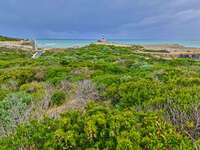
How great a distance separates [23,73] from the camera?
6355 mm

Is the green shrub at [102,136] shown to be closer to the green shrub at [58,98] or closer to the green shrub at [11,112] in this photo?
the green shrub at [11,112]

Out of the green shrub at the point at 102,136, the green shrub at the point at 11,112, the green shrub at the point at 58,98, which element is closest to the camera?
the green shrub at the point at 102,136

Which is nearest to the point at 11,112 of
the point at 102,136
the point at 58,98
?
the point at 58,98

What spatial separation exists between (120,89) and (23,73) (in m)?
5.57

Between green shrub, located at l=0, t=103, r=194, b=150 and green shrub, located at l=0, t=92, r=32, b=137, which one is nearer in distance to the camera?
green shrub, located at l=0, t=103, r=194, b=150

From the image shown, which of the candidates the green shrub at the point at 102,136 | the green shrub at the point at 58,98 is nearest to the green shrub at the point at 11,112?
the green shrub at the point at 58,98

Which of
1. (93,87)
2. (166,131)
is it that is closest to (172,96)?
(166,131)

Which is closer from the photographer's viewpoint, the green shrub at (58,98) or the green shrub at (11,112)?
the green shrub at (11,112)

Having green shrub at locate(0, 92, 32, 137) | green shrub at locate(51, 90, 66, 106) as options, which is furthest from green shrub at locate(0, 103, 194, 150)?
green shrub at locate(51, 90, 66, 106)

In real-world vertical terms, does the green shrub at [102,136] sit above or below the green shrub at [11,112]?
above

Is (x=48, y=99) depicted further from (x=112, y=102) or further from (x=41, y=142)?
(x=41, y=142)

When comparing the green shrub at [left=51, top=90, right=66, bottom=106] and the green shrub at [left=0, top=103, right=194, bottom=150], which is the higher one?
the green shrub at [left=0, top=103, right=194, bottom=150]

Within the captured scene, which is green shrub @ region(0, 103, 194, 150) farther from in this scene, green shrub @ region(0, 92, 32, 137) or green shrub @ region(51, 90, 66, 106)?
green shrub @ region(51, 90, 66, 106)

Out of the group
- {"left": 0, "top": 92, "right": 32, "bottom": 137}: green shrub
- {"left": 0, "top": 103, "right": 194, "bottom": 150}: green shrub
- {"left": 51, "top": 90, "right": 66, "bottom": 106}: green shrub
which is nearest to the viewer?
{"left": 0, "top": 103, "right": 194, "bottom": 150}: green shrub
